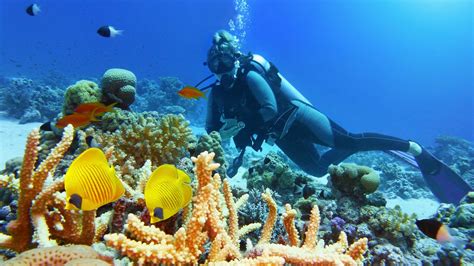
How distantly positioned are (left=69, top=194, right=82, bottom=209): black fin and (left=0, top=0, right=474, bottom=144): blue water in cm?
10187

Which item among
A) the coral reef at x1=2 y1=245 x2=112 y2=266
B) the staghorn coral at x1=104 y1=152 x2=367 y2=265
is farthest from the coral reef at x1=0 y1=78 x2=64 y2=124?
the staghorn coral at x1=104 y1=152 x2=367 y2=265

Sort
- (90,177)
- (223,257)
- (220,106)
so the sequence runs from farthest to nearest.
Answer: (220,106) < (223,257) < (90,177)

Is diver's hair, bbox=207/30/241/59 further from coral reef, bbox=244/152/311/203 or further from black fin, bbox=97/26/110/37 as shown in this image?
coral reef, bbox=244/152/311/203

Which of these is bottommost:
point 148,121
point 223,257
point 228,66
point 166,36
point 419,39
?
point 223,257

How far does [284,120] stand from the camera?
7.38 metres

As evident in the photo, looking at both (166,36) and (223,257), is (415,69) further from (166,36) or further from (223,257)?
(223,257)

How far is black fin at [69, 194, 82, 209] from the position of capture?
138cm

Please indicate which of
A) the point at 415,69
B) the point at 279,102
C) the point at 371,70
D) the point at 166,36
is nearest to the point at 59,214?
the point at 279,102

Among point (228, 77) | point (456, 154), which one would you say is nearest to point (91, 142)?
point (228, 77)

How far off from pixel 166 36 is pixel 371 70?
310 feet

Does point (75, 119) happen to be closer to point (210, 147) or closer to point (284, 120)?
point (210, 147)

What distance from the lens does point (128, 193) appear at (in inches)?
97.9

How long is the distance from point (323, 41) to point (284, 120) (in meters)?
137

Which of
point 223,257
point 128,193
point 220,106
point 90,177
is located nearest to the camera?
point 90,177
